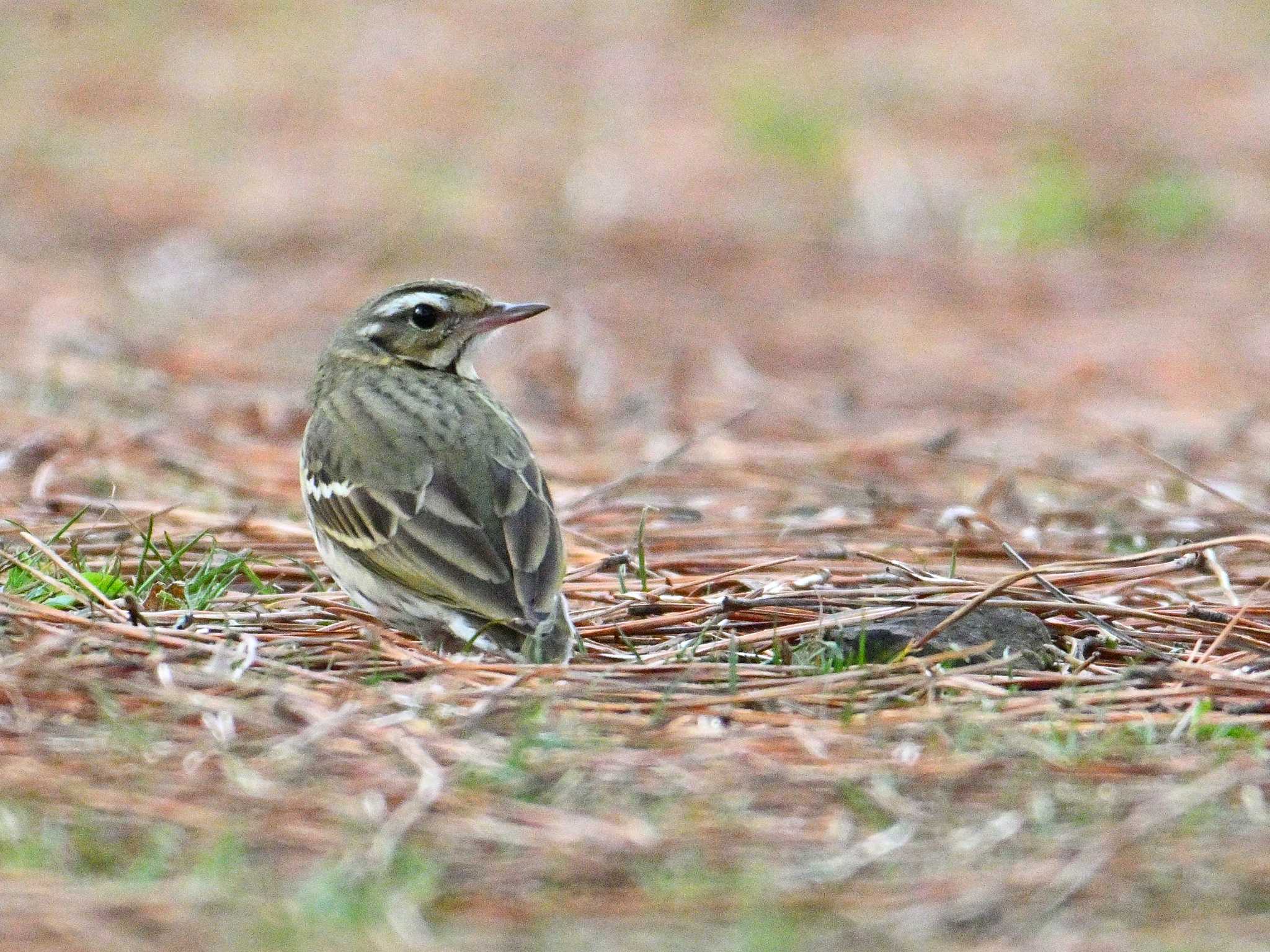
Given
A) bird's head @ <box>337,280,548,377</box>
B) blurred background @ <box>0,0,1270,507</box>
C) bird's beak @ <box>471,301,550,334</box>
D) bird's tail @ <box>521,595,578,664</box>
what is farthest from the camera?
blurred background @ <box>0,0,1270,507</box>

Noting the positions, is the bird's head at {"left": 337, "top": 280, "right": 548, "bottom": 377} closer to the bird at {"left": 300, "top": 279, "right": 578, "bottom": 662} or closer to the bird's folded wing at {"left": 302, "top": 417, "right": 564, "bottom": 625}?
the bird at {"left": 300, "top": 279, "right": 578, "bottom": 662}

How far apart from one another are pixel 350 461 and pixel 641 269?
302 inches

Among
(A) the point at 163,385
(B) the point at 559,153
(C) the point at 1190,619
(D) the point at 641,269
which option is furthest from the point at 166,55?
(C) the point at 1190,619

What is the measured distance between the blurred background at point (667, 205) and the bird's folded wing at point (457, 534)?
2.88m

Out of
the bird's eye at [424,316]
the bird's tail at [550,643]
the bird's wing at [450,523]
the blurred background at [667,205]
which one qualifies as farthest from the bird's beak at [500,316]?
the blurred background at [667,205]

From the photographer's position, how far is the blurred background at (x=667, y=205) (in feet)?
35.1

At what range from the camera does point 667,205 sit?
14.6 meters

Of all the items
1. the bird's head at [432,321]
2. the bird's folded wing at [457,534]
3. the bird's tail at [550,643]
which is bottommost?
the bird's tail at [550,643]

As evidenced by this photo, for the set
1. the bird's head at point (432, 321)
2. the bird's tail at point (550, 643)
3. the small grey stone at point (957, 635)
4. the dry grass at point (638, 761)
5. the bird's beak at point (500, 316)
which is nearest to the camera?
the dry grass at point (638, 761)

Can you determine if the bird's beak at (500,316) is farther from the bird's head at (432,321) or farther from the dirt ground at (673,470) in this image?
the dirt ground at (673,470)

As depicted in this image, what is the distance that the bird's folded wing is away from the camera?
5.11m

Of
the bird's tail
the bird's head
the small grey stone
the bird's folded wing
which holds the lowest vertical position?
the small grey stone

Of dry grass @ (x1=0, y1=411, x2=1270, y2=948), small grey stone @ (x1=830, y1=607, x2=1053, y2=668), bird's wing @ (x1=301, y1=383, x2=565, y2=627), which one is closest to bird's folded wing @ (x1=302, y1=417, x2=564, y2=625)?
bird's wing @ (x1=301, y1=383, x2=565, y2=627)

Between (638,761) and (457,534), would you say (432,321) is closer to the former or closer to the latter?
(457,534)
